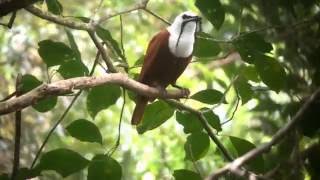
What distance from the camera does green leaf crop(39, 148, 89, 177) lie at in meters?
1.75

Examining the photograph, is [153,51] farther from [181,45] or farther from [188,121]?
[188,121]

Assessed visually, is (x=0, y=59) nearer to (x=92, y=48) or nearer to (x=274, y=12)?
(x=92, y=48)

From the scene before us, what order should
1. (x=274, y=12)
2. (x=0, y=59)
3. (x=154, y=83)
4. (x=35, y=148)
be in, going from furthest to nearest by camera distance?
(x=0, y=59) → (x=35, y=148) → (x=154, y=83) → (x=274, y=12)

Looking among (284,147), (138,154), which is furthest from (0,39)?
(284,147)

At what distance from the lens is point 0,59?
4.64m

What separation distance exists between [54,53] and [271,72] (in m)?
0.82

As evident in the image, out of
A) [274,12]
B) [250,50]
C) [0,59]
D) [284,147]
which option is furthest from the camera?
[0,59]

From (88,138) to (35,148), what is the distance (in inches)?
74.8

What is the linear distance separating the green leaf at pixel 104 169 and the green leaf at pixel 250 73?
69 centimetres

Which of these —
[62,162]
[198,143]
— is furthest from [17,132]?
[198,143]

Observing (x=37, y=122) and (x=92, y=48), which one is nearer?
(x=37, y=122)

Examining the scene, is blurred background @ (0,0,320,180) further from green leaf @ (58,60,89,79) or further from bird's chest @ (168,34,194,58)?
green leaf @ (58,60,89,79)

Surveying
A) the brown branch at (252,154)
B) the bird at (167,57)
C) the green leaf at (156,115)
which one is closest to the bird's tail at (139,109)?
the bird at (167,57)

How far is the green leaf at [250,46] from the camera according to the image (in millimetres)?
1960
